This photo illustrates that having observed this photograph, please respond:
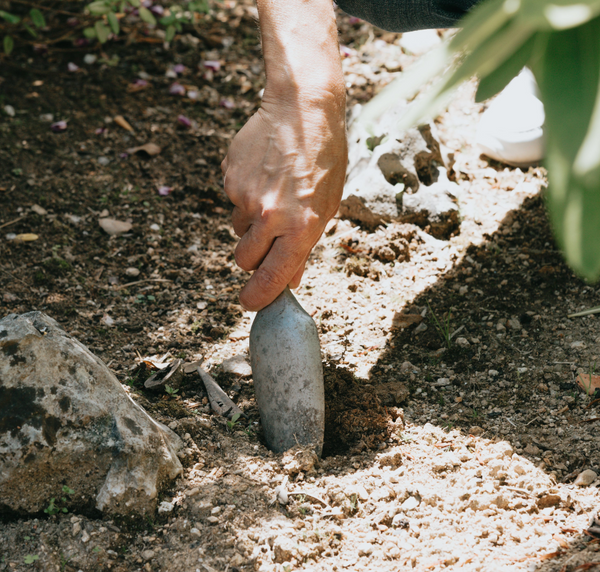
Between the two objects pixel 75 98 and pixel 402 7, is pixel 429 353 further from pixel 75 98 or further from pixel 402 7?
pixel 75 98

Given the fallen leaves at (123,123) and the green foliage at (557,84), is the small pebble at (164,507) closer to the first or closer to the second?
the green foliage at (557,84)

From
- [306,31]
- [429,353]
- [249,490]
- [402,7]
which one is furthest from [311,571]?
[402,7]

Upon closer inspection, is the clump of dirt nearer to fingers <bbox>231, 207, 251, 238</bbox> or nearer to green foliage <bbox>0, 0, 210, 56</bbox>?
fingers <bbox>231, 207, 251, 238</bbox>

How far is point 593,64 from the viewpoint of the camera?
63 cm

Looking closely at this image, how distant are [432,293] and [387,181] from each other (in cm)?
66

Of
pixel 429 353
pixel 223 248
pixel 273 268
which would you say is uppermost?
pixel 273 268

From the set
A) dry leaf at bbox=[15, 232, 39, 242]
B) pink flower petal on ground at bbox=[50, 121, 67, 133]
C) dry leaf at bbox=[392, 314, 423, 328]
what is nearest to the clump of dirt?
dry leaf at bbox=[392, 314, 423, 328]

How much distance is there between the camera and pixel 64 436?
1.55 m

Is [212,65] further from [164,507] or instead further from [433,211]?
[164,507]

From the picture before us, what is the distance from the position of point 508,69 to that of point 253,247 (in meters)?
1.32

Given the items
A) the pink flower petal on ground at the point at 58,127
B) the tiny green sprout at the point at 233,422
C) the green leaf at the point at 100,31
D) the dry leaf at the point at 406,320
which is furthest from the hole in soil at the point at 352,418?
the green leaf at the point at 100,31

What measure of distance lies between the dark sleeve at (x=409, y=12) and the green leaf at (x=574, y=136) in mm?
1801

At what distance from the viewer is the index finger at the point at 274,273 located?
6.15 ft

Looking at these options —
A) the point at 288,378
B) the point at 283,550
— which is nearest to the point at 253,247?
the point at 288,378
